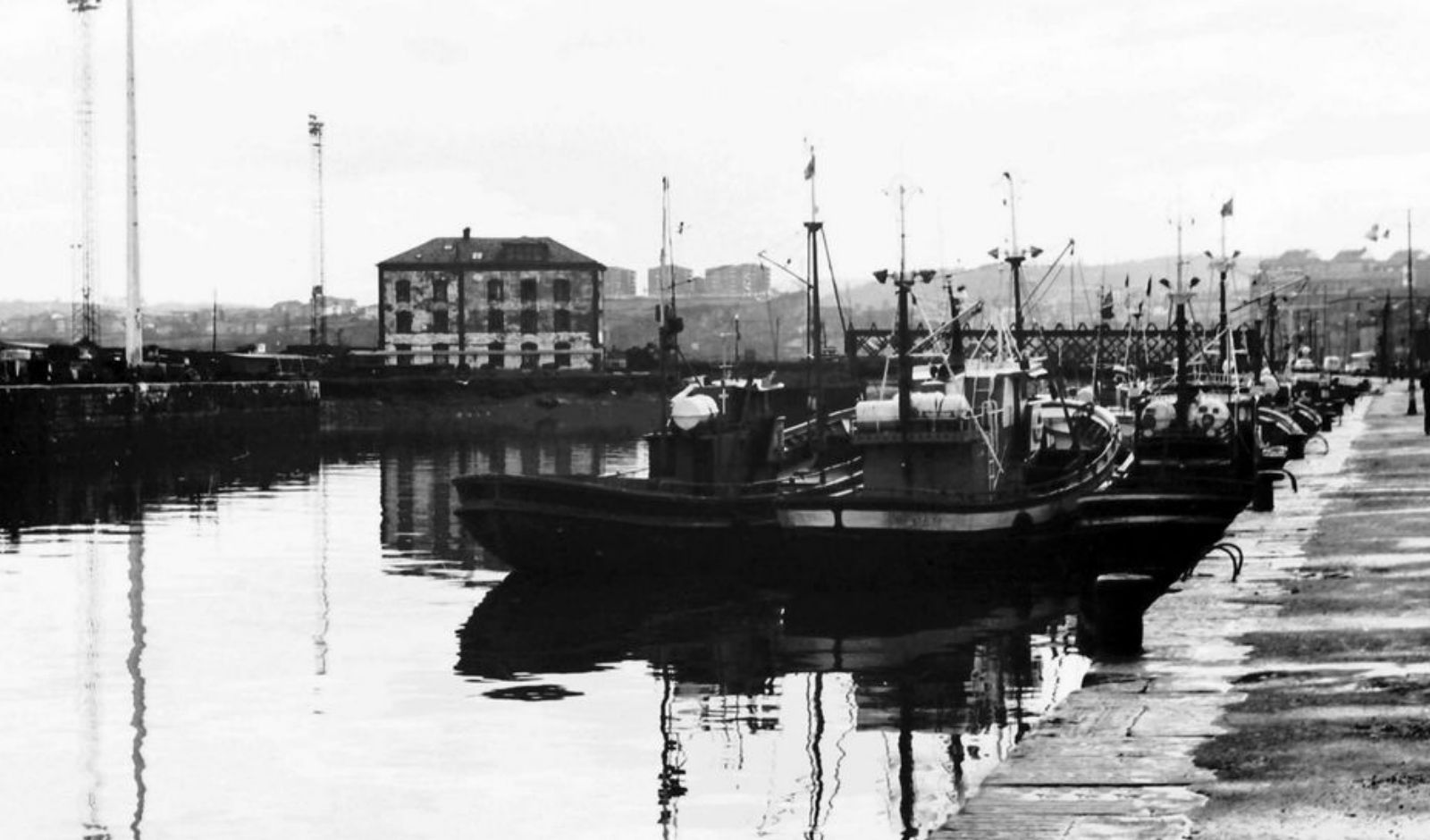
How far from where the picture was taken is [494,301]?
168875mm

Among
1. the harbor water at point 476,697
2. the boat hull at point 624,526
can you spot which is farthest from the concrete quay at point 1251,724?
the boat hull at point 624,526

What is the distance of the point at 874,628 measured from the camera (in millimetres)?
35031

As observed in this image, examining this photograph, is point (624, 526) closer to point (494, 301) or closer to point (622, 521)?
point (622, 521)

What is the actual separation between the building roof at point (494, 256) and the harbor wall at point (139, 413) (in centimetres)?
4719

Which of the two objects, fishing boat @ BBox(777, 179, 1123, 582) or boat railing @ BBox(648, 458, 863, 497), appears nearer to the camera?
fishing boat @ BBox(777, 179, 1123, 582)

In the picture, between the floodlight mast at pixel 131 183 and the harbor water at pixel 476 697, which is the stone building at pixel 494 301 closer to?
the floodlight mast at pixel 131 183

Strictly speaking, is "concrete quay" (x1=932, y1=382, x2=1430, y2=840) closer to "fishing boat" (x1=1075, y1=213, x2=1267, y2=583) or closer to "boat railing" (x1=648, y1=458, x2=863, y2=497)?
"fishing boat" (x1=1075, y1=213, x2=1267, y2=583)

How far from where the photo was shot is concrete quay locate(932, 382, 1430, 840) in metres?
13.8

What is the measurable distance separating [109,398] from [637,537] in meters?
55.9

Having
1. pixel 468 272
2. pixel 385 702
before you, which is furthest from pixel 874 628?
pixel 468 272

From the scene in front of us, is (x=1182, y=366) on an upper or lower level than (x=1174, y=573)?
upper

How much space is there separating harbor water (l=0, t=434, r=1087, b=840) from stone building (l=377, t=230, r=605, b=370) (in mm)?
117724

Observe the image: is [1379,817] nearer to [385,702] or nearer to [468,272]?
[385,702]

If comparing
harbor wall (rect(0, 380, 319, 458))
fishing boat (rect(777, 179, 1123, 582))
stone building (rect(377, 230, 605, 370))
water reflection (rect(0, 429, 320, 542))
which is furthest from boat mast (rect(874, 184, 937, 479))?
stone building (rect(377, 230, 605, 370))
